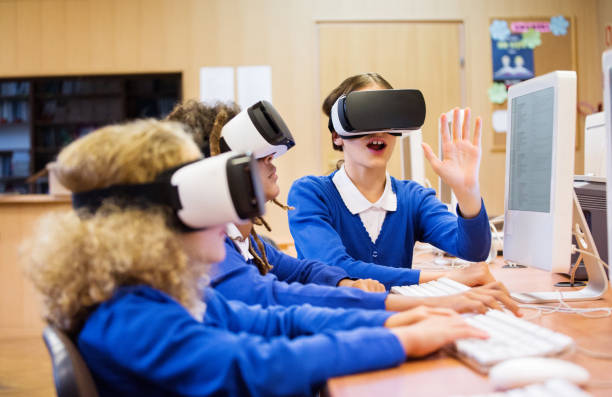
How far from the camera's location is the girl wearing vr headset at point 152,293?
679mm

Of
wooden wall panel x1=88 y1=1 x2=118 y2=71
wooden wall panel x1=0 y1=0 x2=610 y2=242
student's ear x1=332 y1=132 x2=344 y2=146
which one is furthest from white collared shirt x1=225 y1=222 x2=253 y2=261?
wooden wall panel x1=88 y1=1 x2=118 y2=71

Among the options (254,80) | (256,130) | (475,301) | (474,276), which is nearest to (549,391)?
(475,301)

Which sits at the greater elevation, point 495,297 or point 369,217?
point 369,217

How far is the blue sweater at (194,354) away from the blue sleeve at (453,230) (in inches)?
27.8

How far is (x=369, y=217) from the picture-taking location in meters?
1.67

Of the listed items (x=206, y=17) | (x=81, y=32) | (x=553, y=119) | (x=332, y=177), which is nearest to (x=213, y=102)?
(x=332, y=177)

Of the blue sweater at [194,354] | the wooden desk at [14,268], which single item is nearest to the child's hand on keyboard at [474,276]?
the blue sweater at [194,354]

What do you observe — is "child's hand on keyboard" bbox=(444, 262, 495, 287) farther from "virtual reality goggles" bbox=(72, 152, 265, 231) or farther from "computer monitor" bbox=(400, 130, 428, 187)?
"computer monitor" bbox=(400, 130, 428, 187)

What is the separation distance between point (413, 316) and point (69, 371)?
0.52 metres

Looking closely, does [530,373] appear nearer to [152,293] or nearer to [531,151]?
[152,293]

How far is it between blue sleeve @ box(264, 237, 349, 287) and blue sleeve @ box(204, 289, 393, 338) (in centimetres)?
36

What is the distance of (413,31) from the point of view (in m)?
4.10

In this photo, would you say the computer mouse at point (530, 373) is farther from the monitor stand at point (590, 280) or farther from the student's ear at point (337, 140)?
the student's ear at point (337, 140)

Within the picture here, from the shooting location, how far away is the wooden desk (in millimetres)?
3961
